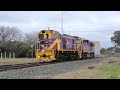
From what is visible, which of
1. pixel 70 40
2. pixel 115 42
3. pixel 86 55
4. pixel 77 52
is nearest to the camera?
pixel 70 40

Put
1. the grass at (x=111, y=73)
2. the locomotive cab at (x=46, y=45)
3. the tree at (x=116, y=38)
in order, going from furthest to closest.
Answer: the tree at (x=116, y=38) → the locomotive cab at (x=46, y=45) → the grass at (x=111, y=73)

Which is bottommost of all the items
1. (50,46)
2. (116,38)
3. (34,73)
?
(34,73)

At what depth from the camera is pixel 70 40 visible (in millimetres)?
37969

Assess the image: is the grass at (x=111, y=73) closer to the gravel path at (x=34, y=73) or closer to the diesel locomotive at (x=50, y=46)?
the gravel path at (x=34, y=73)

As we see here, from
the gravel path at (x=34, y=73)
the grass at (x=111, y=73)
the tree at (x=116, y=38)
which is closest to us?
the grass at (x=111, y=73)

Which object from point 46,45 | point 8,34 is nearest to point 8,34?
point 8,34

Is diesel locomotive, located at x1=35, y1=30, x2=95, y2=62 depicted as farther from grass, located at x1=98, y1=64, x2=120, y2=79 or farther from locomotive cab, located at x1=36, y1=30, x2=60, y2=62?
grass, located at x1=98, y1=64, x2=120, y2=79

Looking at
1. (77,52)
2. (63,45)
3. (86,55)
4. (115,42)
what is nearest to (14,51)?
(86,55)

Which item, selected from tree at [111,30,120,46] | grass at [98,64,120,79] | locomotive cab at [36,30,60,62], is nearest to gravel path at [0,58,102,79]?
grass at [98,64,120,79]

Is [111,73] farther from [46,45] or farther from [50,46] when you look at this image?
[46,45]

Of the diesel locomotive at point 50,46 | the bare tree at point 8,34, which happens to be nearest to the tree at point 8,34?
the bare tree at point 8,34

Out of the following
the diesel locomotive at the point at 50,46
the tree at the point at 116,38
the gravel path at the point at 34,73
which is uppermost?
the tree at the point at 116,38

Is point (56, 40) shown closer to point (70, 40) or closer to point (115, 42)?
point (70, 40)
